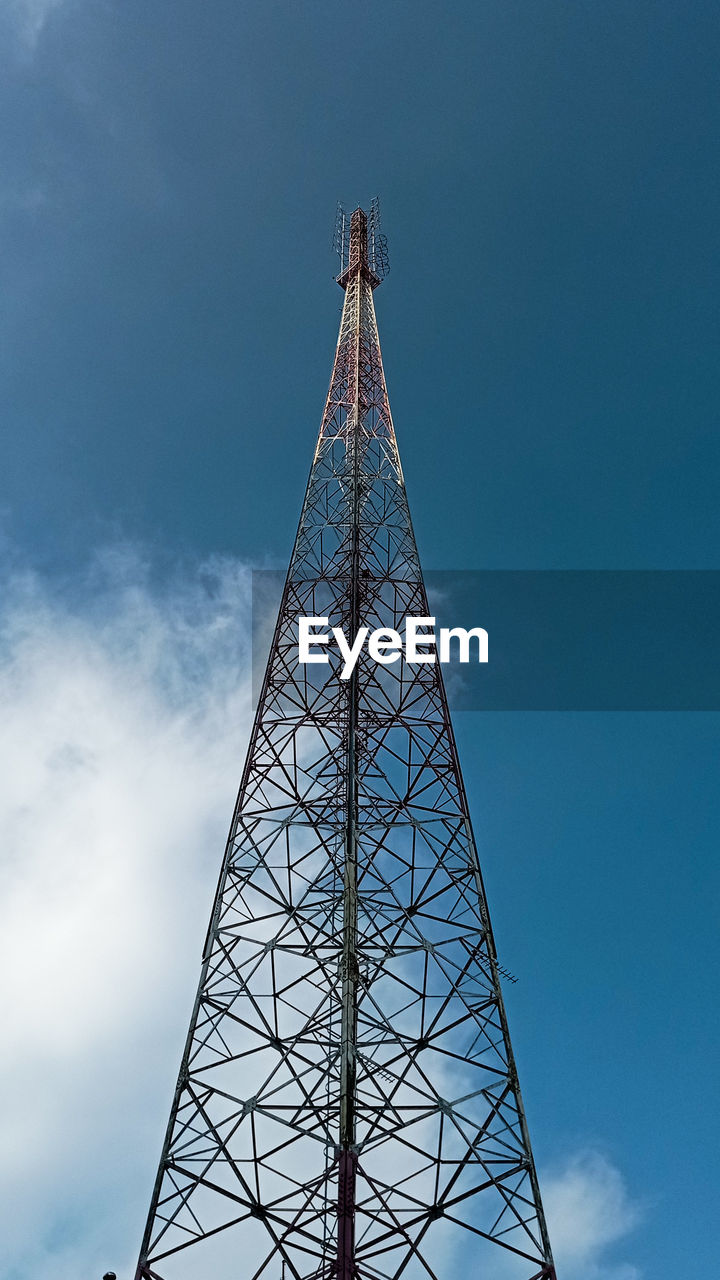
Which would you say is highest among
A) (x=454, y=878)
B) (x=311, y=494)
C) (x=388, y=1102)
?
(x=311, y=494)

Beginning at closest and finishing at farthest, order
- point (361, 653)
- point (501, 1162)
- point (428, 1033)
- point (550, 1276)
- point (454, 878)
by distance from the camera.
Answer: point (550, 1276) < point (501, 1162) < point (428, 1033) < point (454, 878) < point (361, 653)

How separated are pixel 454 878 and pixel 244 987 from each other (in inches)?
269

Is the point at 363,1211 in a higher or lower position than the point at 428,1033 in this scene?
lower

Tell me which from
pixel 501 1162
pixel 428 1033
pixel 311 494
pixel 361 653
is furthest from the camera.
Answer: pixel 311 494

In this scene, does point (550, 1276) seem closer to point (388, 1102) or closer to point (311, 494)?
point (388, 1102)

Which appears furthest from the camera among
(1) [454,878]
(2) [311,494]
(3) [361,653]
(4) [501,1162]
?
(2) [311,494]

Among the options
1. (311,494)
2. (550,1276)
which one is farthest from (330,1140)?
(311,494)

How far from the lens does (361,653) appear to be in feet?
110

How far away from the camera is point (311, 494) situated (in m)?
37.6

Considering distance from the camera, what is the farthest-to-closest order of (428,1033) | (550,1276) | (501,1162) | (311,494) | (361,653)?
(311,494) < (361,653) < (428,1033) < (501,1162) < (550,1276)

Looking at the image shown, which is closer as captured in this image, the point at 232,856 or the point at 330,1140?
the point at 330,1140

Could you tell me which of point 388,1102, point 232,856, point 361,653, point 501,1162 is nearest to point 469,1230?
point 501,1162

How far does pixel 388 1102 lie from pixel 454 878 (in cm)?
671

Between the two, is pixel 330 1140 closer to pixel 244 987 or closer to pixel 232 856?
pixel 244 987
